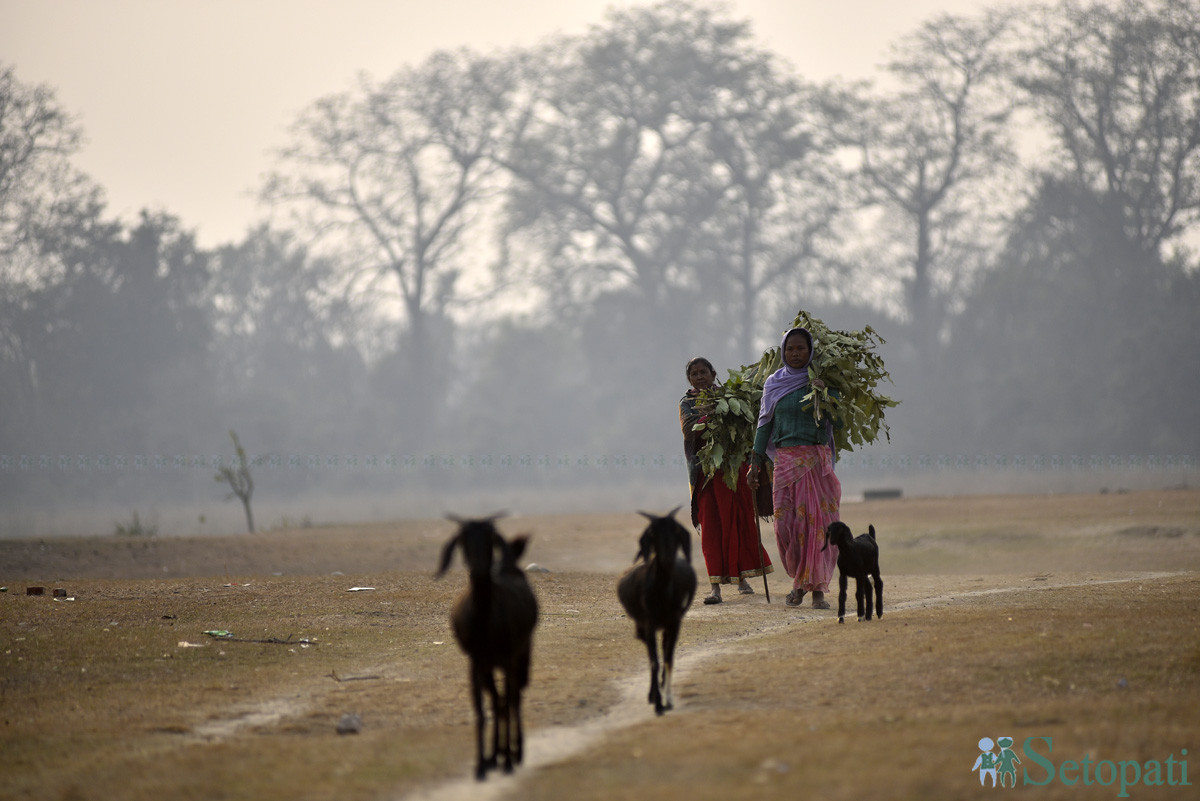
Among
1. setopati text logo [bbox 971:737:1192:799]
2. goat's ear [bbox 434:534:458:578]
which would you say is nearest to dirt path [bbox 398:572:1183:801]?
goat's ear [bbox 434:534:458:578]

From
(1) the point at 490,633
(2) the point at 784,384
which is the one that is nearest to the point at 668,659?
(1) the point at 490,633

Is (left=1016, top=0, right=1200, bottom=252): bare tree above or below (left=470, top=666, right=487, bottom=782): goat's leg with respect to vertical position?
above

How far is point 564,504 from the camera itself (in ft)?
139

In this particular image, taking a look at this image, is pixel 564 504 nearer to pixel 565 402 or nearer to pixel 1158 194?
pixel 565 402

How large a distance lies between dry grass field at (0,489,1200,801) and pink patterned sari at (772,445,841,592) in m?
0.79

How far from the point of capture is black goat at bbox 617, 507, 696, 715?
23.9ft

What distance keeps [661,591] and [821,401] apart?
4854 mm

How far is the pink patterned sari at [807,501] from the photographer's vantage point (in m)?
11.9

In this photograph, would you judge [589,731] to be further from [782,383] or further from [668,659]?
[782,383]

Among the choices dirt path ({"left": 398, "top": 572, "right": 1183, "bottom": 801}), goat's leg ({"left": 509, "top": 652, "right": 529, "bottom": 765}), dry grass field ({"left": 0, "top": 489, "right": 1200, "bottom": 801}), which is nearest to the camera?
dirt path ({"left": 398, "top": 572, "right": 1183, "bottom": 801})

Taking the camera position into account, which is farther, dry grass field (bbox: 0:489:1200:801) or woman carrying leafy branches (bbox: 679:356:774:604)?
woman carrying leafy branches (bbox: 679:356:774:604)

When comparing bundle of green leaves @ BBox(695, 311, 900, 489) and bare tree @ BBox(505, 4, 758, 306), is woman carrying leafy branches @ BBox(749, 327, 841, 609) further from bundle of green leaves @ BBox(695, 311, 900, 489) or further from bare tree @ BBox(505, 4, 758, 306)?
bare tree @ BBox(505, 4, 758, 306)

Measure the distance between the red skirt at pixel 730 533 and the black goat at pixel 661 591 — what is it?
215 inches

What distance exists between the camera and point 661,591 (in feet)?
24.0
